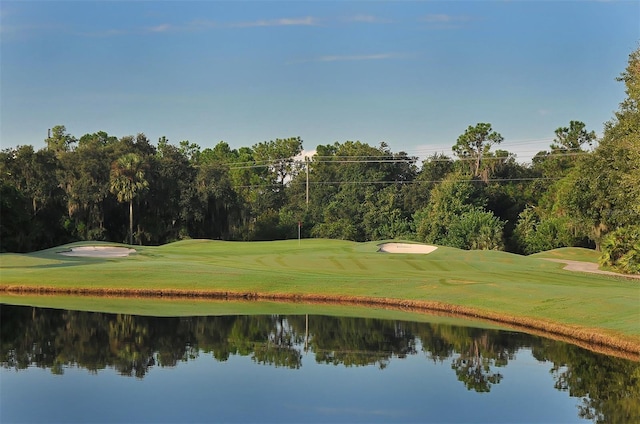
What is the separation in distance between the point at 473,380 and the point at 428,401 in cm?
296

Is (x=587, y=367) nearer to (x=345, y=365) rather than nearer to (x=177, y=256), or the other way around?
(x=345, y=365)

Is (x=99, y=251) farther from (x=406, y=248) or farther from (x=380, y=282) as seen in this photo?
(x=380, y=282)

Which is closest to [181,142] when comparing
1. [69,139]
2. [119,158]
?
[69,139]

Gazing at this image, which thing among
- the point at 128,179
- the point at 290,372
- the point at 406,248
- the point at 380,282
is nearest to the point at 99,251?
the point at 406,248

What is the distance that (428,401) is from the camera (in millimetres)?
20766

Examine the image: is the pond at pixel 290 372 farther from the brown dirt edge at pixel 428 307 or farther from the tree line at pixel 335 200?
the tree line at pixel 335 200

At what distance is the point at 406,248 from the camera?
66750 mm

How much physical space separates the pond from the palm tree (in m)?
52.6

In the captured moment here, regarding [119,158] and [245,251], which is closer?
[245,251]

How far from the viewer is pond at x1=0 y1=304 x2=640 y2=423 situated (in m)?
19.6

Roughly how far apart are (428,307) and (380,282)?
6.04 meters

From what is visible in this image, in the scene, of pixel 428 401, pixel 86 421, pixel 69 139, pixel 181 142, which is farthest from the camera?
pixel 181 142

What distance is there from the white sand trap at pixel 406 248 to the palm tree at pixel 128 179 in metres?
29.9

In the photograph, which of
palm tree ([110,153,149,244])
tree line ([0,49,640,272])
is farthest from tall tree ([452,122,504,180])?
palm tree ([110,153,149,244])
